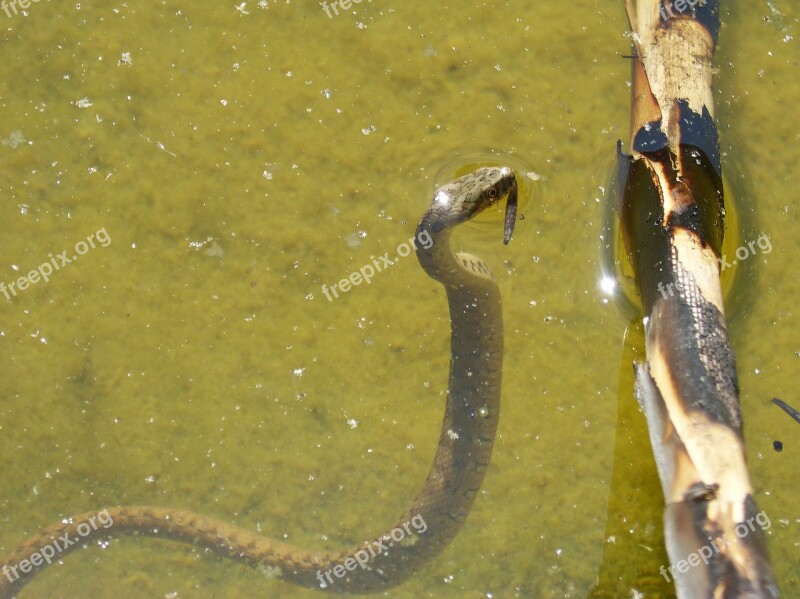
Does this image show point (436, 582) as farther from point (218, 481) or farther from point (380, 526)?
point (218, 481)

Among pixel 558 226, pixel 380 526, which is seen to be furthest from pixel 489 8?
pixel 380 526

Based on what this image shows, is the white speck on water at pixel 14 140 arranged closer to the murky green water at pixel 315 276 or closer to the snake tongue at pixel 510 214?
the murky green water at pixel 315 276

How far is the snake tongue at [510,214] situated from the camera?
375 centimetres

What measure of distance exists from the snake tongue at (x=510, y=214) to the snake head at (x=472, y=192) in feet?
0.09

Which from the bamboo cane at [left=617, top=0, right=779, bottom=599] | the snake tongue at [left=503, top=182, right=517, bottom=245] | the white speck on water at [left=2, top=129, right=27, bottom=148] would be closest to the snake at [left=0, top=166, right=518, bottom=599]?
the snake tongue at [left=503, top=182, right=517, bottom=245]

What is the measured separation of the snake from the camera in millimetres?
3801

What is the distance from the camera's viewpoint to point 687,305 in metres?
2.73

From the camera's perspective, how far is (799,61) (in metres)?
3.88

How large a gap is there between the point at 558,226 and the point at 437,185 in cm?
71

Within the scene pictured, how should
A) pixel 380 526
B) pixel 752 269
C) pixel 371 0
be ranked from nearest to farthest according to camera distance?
1. pixel 752 269
2. pixel 380 526
3. pixel 371 0

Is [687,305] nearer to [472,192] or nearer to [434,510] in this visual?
[472,192]

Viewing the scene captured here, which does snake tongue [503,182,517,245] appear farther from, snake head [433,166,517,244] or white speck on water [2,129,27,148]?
white speck on water [2,129,27,148]

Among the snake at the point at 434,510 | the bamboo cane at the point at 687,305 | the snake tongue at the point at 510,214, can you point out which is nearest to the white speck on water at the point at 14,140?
the snake at the point at 434,510

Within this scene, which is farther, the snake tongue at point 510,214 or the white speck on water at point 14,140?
the white speck on water at point 14,140
